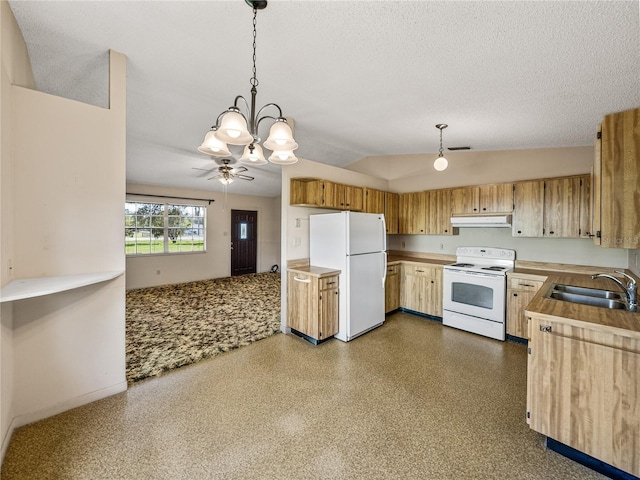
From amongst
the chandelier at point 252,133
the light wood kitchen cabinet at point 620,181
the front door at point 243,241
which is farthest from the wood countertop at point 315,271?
the front door at point 243,241

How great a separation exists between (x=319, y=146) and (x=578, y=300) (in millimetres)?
3816

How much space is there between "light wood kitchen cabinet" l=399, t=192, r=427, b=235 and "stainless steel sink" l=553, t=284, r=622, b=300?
2218 mm

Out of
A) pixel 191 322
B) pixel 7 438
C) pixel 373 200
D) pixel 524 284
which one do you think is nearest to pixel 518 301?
pixel 524 284

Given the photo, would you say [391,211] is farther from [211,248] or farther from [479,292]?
[211,248]

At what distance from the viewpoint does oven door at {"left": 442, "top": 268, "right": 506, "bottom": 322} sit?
3.53 metres

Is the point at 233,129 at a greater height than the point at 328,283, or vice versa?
the point at 233,129

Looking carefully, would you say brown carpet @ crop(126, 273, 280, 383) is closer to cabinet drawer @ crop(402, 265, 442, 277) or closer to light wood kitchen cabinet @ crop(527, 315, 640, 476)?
cabinet drawer @ crop(402, 265, 442, 277)

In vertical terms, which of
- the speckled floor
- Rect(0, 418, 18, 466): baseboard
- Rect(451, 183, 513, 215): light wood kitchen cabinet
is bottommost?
the speckled floor

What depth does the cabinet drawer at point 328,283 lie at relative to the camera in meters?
3.36

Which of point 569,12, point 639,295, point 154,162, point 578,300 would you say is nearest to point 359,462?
point 578,300

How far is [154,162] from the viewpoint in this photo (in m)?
5.04

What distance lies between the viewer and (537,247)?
12.7 feet

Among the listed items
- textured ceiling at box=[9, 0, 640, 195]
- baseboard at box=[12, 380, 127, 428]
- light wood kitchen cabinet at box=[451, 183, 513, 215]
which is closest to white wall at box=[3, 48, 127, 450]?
baseboard at box=[12, 380, 127, 428]

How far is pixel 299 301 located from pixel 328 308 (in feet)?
1.34
